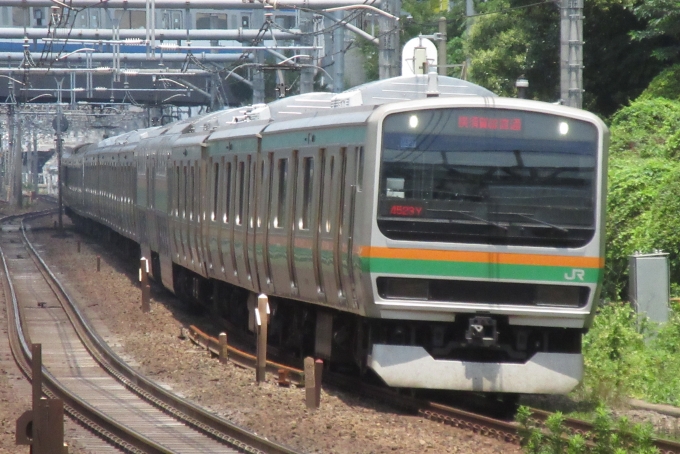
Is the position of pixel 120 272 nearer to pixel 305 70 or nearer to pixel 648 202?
pixel 305 70

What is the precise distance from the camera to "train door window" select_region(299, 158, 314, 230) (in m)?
11.8

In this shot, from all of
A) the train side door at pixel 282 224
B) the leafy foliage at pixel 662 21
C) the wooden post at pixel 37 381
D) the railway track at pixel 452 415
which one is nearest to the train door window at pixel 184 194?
the train side door at pixel 282 224

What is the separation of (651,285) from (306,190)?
174 inches

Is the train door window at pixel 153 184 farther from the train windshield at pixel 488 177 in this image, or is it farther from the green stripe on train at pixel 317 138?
the train windshield at pixel 488 177

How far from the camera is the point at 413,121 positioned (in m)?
10.1

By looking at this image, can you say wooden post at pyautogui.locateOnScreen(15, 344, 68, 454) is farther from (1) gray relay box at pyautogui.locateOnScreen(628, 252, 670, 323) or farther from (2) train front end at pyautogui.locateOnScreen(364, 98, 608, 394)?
(1) gray relay box at pyautogui.locateOnScreen(628, 252, 670, 323)

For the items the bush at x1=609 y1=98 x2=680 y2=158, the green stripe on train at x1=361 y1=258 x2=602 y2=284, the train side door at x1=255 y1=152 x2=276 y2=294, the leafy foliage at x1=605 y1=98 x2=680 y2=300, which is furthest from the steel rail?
the bush at x1=609 y1=98 x2=680 y2=158

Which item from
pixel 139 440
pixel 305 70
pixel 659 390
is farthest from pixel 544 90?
pixel 139 440

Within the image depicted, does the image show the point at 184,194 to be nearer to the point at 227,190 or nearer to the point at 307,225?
the point at 227,190

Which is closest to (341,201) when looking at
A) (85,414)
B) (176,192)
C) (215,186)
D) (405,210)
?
(405,210)

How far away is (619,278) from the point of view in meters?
16.4

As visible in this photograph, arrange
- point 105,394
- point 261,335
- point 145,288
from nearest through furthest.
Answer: point 261,335 → point 105,394 → point 145,288

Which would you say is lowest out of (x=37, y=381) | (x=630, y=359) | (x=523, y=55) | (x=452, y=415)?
(x=452, y=415)

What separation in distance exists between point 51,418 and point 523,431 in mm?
3278
